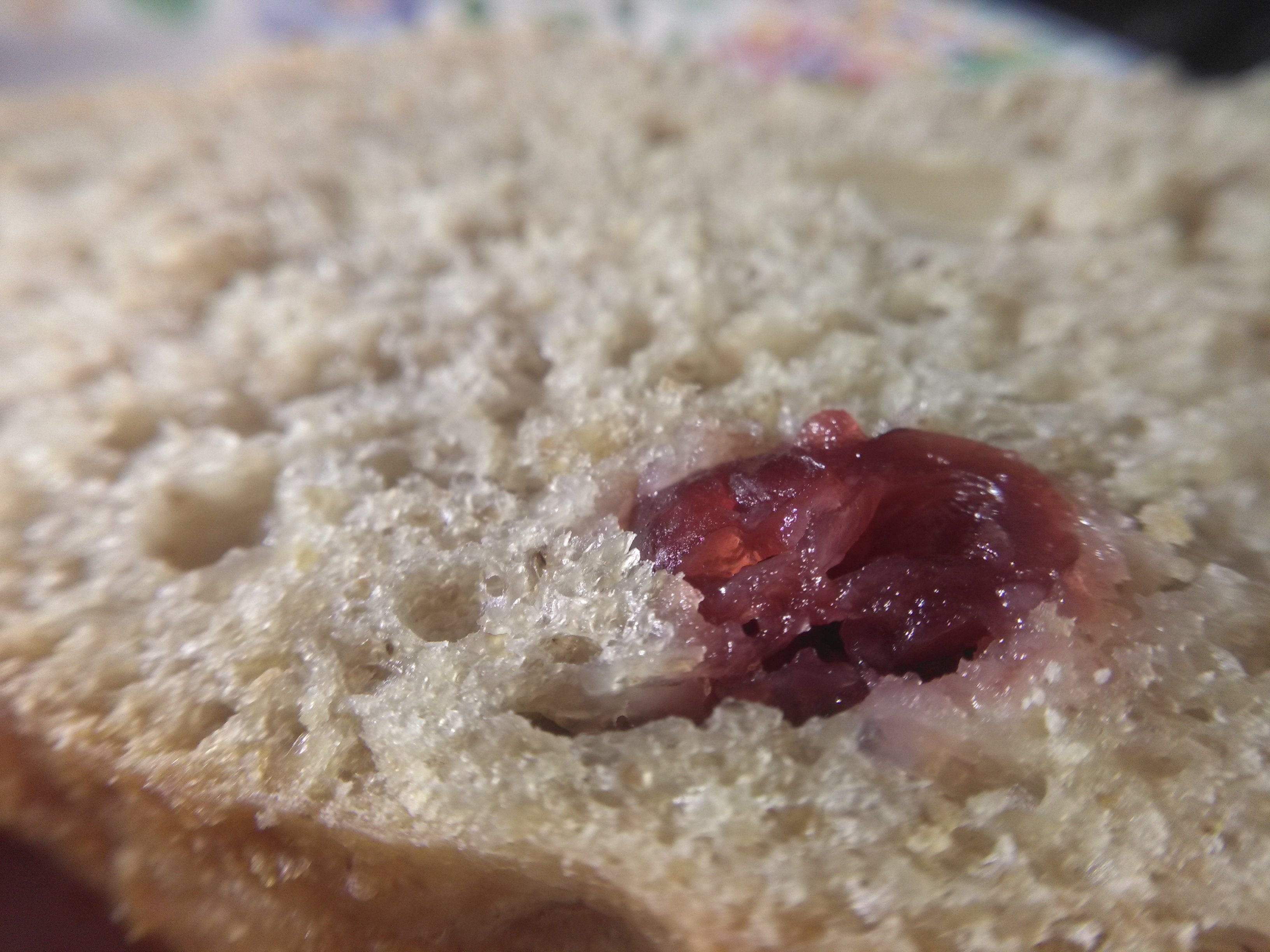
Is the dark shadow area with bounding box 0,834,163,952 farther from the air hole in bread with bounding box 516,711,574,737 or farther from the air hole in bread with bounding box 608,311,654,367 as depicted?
the air hole in bread with bounding box 608,311,654,367

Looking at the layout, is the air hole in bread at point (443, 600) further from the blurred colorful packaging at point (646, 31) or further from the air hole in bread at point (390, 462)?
the blurred colorful packaging at point (646, 31)

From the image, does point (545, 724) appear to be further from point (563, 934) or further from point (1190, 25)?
point (1190, 25)

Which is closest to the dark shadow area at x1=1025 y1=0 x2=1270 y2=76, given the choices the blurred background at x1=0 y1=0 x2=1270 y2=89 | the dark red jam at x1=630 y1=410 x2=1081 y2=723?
the blurred background at x1=0 y1=0 x2=1270 y2=89

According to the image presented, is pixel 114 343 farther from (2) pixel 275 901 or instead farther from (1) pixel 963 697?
(1) pixel 963 697

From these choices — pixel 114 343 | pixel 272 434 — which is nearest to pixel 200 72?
pixel 114 343

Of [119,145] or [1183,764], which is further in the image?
[119,145]

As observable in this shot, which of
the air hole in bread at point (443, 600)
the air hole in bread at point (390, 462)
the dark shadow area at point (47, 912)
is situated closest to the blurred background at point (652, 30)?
the air hole in bread at point (390, 462)
